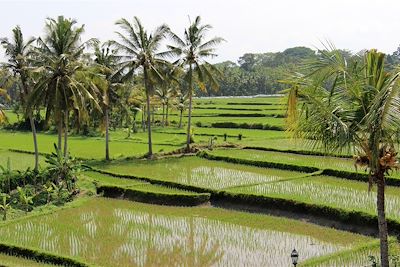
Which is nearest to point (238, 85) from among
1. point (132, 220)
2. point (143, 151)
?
point (143, 151)

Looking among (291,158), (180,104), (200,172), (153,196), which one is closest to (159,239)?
(153,196)

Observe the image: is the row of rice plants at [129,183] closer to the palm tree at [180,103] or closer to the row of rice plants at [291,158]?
the row of rice plants at [291,158]

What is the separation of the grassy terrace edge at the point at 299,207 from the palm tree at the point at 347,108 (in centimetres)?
570

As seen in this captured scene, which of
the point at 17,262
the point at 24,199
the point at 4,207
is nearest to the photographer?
the point at 17,262

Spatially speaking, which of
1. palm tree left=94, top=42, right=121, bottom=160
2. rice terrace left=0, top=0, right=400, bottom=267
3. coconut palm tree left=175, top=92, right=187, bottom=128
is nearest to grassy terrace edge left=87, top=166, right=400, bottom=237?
rice terrace left=0, top=0, right=400, bottom=267

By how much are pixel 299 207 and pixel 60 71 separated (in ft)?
32.9

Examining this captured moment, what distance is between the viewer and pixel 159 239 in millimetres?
13898

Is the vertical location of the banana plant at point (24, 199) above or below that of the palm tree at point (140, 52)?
below

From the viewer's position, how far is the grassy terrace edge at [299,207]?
546 inches

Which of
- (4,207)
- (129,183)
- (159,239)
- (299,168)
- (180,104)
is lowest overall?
(159,239)

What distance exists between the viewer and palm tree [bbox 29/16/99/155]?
19.4m

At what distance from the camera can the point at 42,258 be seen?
12.1 metres

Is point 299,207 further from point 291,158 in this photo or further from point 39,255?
point 291,158

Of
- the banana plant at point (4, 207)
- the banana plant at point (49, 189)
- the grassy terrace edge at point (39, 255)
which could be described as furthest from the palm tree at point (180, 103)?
the grassy terrace edge at point (39, 255)
